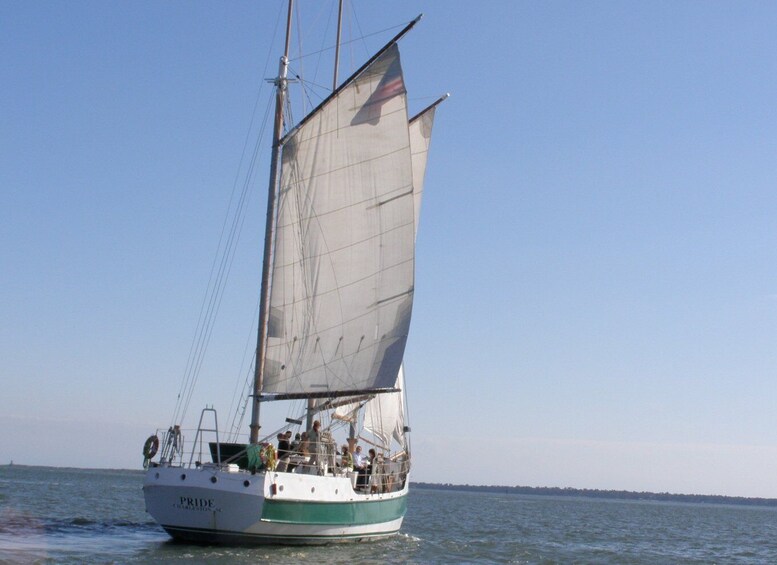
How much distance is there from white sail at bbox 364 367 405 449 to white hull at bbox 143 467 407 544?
10.1 m

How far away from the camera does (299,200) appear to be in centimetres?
3288

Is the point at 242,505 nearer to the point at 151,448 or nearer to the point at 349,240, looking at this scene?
the point at 151,448

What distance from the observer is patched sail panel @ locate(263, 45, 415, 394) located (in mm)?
32469

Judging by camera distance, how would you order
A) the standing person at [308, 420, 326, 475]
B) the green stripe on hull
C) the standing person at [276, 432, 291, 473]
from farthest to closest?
1. the standing person at [308, 420, 326, 475]
2. the standing person at [276, 432, 291, 473]
3. the green stripe on hull

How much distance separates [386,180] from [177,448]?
1184 cm

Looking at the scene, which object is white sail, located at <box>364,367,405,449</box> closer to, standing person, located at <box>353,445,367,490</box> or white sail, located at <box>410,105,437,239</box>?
standing person, located at <box>353,445,367,490</box>

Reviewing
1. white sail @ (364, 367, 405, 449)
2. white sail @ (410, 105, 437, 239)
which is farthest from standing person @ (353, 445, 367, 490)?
white sail @ (410, 105, 437, 239)

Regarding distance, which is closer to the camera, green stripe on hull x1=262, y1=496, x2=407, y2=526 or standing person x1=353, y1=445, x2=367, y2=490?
green stripe on hull x1=262, y1=496, x2=407, y2=526

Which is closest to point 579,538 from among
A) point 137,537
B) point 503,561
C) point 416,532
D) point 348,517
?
point 416,532

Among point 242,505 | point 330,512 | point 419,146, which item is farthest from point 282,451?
point 419,146

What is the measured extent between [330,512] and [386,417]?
11.4 metres

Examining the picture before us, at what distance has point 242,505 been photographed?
85.6ft

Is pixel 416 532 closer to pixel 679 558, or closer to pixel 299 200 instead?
pixel 679 558

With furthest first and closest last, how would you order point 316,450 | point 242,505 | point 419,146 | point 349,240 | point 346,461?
point 419,146, point 349,240, point 346,461, point 316,450, point 242,505
